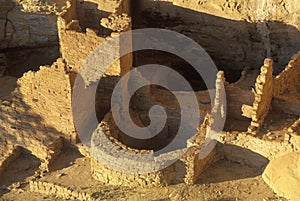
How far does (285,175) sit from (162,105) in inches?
146

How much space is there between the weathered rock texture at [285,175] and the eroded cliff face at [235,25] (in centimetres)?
404

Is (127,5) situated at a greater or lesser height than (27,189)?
greater

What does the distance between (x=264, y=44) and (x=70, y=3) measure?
5.20 metres

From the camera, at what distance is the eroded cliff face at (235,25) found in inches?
725

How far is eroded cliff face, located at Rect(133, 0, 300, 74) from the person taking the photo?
60.4 ft

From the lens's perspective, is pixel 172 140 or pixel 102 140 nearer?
pixel 102 140

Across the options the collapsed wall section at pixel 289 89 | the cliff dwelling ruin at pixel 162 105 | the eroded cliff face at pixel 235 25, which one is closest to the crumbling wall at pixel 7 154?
the cliff dwelling ruin at pixel 162 105

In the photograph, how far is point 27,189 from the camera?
16875 mm

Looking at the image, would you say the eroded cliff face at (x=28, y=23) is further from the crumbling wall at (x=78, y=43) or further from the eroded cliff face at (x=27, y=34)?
the crumbling wall at (x=78, y=43)

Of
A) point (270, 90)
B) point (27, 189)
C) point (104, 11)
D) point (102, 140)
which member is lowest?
point (27, 189)

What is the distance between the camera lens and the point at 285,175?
15.7m

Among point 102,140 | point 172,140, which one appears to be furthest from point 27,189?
point 172,140

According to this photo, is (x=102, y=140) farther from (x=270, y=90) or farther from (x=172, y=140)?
(x=270, y=90)

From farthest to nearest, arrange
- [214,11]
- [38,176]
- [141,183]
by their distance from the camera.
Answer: [214,11] < [38,176] < [141,183]
